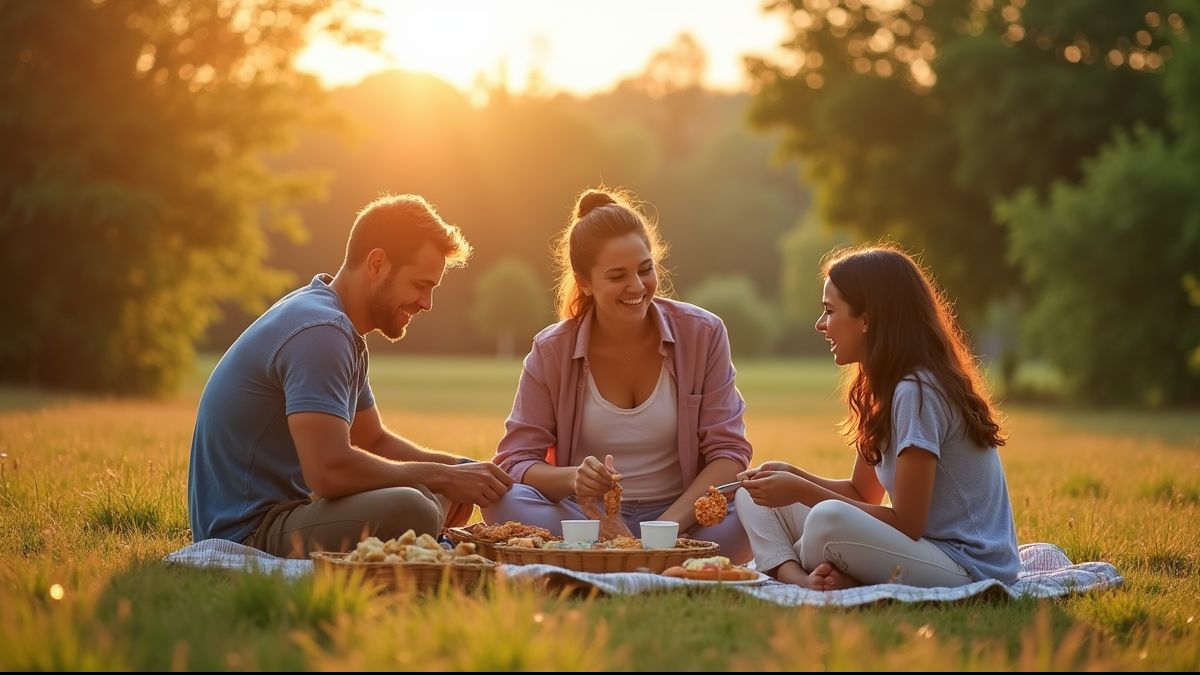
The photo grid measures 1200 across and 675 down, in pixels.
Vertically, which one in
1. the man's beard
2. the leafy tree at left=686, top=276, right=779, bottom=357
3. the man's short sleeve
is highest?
the man's beard

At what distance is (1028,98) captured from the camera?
28906mm

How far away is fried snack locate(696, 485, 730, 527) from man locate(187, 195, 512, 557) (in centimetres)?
90

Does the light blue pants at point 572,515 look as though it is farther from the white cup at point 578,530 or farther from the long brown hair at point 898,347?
the long brown hair at point 898,347

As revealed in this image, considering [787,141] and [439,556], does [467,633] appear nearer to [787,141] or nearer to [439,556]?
[439,556]

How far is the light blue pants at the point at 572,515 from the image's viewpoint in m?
6.43

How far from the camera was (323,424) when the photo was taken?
5.43 m

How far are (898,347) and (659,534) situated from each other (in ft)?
4.03

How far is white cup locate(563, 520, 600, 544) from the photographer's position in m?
5.70

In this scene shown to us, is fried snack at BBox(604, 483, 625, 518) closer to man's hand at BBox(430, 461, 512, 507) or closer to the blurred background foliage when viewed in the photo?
man's hand at BBox(430, 461, 512, 507)

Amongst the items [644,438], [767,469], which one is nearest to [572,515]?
[644,438]

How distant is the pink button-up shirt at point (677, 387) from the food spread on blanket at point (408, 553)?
1.60m

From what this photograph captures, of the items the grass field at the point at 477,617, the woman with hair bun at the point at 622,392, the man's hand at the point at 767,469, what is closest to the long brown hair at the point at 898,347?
the man's hand at the point at 767,469

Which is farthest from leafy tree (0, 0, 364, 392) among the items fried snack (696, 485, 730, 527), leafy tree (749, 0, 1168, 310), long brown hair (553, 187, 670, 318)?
fried snack (696, 485, 730, 527)

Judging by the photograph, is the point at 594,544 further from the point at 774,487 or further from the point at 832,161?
the point at 832,161
